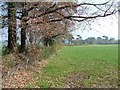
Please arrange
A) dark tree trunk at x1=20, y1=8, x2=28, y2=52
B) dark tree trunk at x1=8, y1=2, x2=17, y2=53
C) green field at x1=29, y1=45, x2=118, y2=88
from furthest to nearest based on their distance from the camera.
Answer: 1. dark tree trunk at x1=20, y1=8, x2=28, y2=52
2. dark tree trunk at x1=8, y1=2, x2=17, y2=53
3. green field at x1=29, y1=45, x2=118, y2=88

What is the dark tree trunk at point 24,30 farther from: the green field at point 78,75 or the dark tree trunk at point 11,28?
the green field at point 78,75

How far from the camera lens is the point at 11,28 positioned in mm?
14891

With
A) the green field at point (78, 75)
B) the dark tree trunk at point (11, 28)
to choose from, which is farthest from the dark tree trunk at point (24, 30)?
the green field at point (78, 75)

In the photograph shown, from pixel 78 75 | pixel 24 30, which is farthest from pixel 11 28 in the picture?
Result: pixel 78 75

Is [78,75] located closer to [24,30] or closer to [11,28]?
[24,30]

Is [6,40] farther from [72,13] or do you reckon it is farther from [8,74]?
[8,74]

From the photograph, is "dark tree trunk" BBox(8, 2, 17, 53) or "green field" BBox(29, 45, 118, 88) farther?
"dark tree trunk" BBox(8, 2, 17, 53)

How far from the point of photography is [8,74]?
1106cm

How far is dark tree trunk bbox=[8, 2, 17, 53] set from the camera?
1416 centimetres

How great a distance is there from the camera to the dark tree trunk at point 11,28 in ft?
46.5

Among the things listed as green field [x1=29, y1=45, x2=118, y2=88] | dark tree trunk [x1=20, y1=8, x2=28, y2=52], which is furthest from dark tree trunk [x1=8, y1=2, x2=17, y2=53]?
green field [x1=29, y1=45, x2=118, y2=88]

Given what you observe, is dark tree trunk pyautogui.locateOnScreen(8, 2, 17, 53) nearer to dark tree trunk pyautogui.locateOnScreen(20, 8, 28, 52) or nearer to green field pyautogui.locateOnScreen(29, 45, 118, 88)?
dark tree trunk pyautogui.locateOnScreen(20, 8, 28, 52)

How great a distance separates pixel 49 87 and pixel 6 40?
639cm

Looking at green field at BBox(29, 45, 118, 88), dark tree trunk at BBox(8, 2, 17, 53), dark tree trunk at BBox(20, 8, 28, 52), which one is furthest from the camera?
dark tree trunk at BBox(20, 8, 28, 52)
